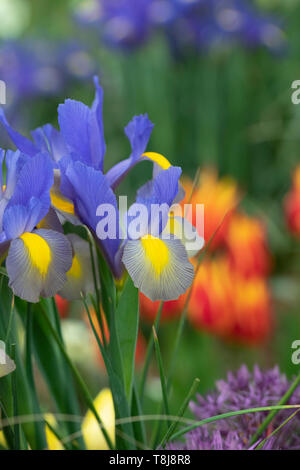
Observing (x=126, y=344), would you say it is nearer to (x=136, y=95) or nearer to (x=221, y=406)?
(x=221, y=406)

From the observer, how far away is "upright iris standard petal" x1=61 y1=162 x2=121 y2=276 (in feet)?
0.95

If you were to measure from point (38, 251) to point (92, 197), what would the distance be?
4 centimetres

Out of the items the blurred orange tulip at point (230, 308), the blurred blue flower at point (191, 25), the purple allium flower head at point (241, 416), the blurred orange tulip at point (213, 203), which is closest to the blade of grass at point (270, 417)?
the purple allium flower head at point (241, 416)

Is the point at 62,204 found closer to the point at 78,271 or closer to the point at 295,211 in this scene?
the point at 78,271

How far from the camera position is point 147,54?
1.56 m

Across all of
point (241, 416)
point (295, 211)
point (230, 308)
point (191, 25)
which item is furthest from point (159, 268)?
point (191, 25)

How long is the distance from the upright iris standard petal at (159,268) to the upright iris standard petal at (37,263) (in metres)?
0.03

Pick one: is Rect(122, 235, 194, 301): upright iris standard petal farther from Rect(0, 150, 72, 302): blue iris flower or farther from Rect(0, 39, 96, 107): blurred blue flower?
Rect(0, 39, 96, 107): blurred blue flower

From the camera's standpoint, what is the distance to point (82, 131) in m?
0.32

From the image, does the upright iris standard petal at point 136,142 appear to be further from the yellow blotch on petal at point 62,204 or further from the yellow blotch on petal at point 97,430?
the yellow blotch on petal at point 97,430

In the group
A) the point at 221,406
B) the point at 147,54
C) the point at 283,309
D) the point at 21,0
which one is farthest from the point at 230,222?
the point at 21,0

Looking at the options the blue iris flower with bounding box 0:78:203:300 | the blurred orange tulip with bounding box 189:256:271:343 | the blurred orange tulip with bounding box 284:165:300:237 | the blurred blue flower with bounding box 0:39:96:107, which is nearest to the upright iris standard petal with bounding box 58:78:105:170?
the blue iris flower with bounding box 0:78:203:300

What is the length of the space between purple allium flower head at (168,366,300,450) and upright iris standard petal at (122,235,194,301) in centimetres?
9

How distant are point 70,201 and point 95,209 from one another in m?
0.02
